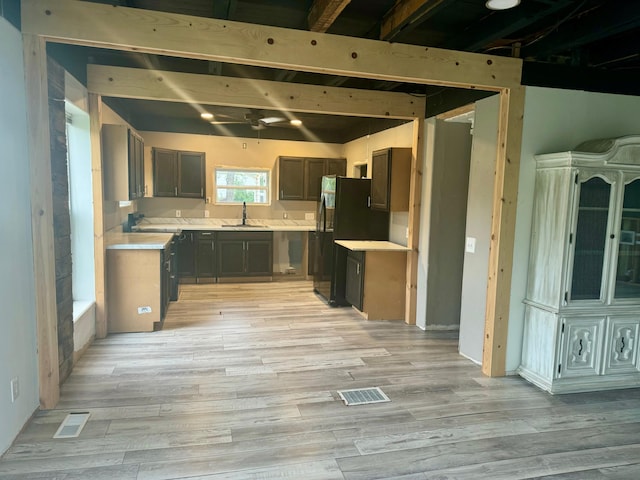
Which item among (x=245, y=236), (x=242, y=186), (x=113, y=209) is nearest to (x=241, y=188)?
(x=242, y=186)

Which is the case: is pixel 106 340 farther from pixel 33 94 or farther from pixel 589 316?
pixel 589 316

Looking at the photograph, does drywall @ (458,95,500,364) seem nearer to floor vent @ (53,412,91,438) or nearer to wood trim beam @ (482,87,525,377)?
wood trim beam @ (482,87,525,377)

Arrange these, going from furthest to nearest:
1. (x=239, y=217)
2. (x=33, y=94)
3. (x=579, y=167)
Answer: (x=239, y=217) < (x=579, y=167) < (x=33, y=94)

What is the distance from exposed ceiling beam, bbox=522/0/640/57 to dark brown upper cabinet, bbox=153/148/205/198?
5.28 metres

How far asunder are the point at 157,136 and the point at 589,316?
6570 mm

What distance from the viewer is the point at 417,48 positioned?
3070 mm

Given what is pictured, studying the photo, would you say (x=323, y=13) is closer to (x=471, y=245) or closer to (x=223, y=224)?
(x=471, y=245)

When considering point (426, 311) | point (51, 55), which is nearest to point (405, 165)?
point (426, 311)

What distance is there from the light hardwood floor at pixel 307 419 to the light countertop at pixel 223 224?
2.66m

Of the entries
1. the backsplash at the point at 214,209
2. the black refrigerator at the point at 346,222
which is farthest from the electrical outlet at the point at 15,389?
the backsplash at the point at 214,209

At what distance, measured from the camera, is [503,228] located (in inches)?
134

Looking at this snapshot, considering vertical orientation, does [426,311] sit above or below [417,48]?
below

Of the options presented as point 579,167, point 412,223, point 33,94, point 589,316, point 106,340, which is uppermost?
point 33,94

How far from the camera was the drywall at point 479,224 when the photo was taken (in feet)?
12.0
